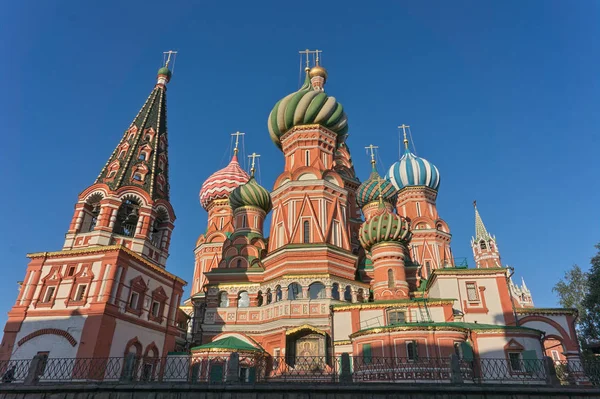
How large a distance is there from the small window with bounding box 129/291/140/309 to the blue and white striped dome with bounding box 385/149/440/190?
82.6 ft

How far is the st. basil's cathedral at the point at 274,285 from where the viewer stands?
56.8 feet

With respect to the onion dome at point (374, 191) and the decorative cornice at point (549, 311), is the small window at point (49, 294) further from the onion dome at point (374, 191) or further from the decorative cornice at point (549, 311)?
the decorative cornice at point (549, 311)

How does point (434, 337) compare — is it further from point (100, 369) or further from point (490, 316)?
point (100, 369)

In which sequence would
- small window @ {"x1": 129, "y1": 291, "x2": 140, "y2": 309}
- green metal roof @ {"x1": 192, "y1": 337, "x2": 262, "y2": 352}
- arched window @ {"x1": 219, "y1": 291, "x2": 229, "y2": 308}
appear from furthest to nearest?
arched window @ {"x1": 219, "y1": 291, "x2": 229, "y2": 308}
small window @ {"x1": 129, "y1": 291, "x2": 140, "y2": 309}
green metal roof @ {"x1": 192, "y1": 337, "x2": 262, "y2": 352}

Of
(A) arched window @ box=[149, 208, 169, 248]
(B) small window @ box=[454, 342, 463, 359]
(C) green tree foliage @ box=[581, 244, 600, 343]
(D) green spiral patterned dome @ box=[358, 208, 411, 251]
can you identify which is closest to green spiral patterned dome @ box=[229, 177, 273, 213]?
(A) arched window @ box=[149, 208, 169, 248]

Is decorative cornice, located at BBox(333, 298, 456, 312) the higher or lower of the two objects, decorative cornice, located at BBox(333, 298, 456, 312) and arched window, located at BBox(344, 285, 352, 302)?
the lower

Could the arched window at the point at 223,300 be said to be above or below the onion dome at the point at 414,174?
below

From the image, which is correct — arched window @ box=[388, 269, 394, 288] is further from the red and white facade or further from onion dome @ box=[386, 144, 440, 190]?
onion dome @ box=[386, 144, 440, 190]

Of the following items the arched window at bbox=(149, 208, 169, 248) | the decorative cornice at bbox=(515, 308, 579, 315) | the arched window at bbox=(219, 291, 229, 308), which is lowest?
the decorative cornice at bbox=(515, 308, 579, 315)

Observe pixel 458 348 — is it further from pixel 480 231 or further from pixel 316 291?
pixel 480 231

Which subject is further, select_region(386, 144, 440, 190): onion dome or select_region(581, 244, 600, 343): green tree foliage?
select_region(386, 144, 440, 190): onion dome

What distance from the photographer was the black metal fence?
1056cm

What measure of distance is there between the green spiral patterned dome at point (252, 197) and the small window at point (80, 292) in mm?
14544

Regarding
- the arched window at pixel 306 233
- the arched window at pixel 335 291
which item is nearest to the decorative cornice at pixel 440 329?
the arched window at pixel 335 291
